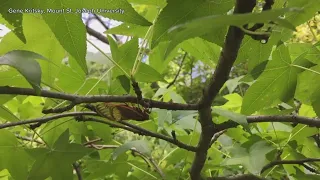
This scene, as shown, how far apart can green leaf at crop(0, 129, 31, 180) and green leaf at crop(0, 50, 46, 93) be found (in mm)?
202

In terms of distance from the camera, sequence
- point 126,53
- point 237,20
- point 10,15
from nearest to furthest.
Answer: point 237,20 → point 10,15 → point 126,53

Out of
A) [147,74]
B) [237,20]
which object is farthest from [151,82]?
[237,20]

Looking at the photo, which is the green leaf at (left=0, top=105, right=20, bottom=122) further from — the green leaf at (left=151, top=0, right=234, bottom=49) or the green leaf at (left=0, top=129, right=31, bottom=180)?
the green leaf at (left=151, top=0, right=234, bottom=49)

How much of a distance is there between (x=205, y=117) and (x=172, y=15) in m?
0.13

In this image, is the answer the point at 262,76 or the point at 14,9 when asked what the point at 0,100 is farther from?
Answer: the point at 262,76

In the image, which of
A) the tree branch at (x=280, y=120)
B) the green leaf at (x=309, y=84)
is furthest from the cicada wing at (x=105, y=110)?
the green leaf at (x=309, y=84)

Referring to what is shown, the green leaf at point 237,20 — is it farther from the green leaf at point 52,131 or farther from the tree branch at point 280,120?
the green leaf at point 52,131

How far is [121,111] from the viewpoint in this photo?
40cm

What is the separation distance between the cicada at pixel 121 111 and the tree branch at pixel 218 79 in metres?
0.06

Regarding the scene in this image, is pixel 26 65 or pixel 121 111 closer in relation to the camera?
pixel 26 65

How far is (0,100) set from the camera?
46 centimetres

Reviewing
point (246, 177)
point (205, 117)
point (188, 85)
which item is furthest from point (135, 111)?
point (188, 85)

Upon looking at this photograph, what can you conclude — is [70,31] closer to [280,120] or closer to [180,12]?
[180,12]

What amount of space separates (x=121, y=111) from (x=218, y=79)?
115 mm
